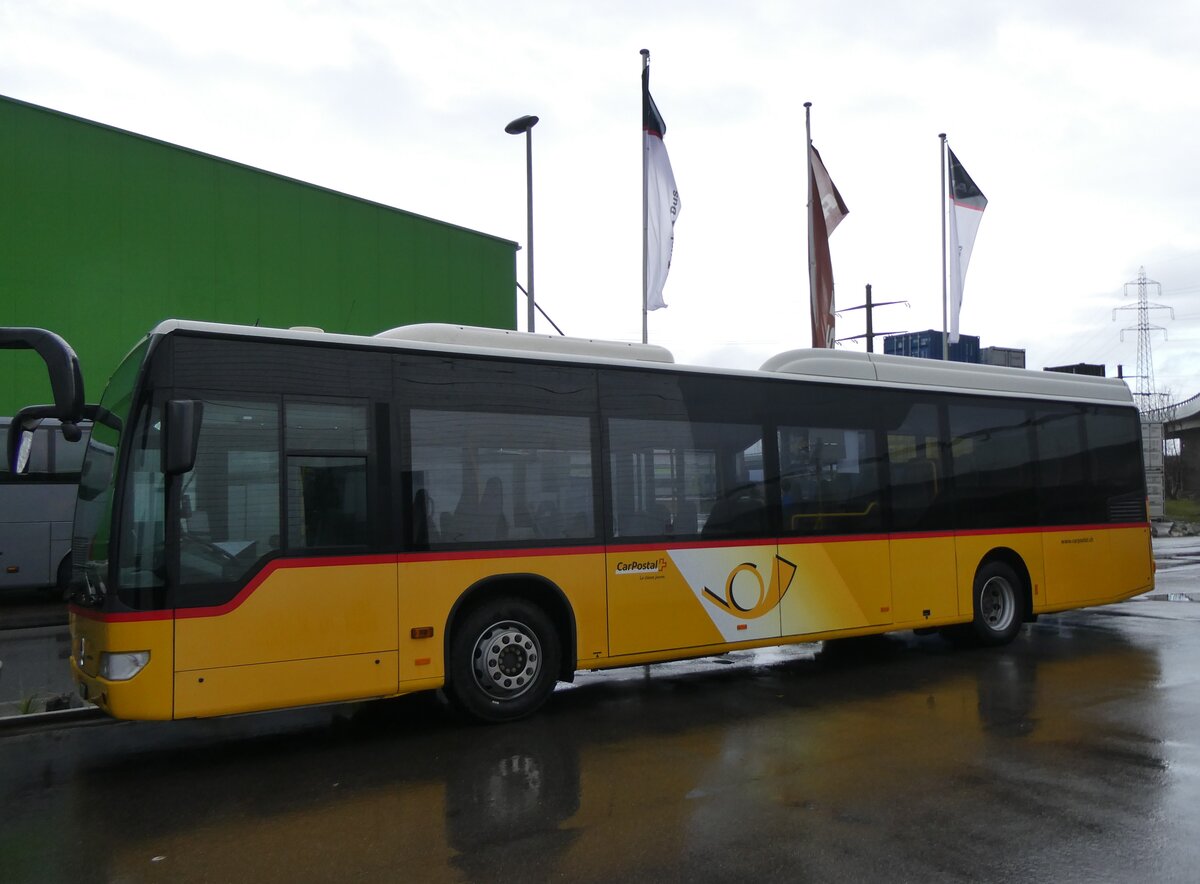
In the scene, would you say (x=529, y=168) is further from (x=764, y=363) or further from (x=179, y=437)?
(x=179, y=437)

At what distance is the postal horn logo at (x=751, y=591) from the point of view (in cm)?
927

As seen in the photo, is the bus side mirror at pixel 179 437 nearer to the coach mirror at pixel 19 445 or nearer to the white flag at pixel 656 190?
the coach mirror at pixel 19 445

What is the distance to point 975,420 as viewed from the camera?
11609 millimetres

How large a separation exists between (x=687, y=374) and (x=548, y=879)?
552cm

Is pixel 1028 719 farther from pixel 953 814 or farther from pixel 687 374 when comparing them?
pixel 687 374

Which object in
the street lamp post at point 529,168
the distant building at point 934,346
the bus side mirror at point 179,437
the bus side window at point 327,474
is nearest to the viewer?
the bus side mirror at point 179,437

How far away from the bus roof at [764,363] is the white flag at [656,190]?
7.32 metres

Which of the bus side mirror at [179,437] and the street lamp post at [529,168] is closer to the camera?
the bus side mirror at [179,437]

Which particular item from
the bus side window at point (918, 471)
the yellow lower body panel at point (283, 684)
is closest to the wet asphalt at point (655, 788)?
the yellow lower body panel at point (283, 684)

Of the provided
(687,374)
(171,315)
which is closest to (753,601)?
(687,374)

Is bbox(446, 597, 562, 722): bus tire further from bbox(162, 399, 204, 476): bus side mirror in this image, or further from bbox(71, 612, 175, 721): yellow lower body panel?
bbox(162, 399, 204, 476): bus side mirror

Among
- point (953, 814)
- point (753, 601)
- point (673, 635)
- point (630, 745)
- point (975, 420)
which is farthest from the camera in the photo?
point (975, 420)

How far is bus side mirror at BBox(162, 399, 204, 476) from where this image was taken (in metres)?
6.48

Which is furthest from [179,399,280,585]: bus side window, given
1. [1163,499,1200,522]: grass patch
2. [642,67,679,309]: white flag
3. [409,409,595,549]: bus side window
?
[1163,499,1200,522]: grass patch
